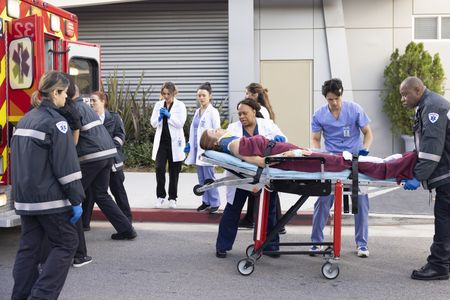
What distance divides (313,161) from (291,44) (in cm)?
911

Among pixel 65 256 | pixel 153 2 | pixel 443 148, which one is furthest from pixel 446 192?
pixel 153 2

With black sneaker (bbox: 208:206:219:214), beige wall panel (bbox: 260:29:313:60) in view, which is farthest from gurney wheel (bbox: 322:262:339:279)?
beige wall panel (bbox: 260:29:313:60)

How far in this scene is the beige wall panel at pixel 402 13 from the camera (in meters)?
14.4

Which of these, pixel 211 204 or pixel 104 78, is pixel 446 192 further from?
pixel 104 78

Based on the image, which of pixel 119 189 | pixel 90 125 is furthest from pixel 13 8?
pixel 119 189

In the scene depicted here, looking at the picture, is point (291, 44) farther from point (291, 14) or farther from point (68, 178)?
point (68, 178)

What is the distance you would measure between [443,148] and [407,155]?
31cm

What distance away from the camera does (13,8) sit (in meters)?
6.69

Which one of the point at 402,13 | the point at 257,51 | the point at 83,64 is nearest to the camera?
the point at 83,64

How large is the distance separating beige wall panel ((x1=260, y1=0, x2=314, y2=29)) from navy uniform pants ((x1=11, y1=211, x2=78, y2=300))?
34.4 ft

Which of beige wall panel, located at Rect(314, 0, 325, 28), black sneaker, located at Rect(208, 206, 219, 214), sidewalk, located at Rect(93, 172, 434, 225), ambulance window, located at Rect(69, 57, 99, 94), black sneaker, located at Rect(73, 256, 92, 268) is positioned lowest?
black sneaker, located at Rect(73, 256, 92, 268)

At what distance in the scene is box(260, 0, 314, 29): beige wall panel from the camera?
1448cm

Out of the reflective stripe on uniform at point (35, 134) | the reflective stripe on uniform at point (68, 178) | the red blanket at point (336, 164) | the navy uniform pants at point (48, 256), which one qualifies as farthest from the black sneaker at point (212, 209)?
the reflective stripe on uniform at point (35, 134)

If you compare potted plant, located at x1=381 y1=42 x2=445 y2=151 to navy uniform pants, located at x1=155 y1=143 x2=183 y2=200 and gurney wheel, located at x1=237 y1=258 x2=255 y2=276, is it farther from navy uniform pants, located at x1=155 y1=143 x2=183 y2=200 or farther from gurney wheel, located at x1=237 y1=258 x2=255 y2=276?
gurney wheel, located at x1=237 y1=258 x2=255 y2=276
